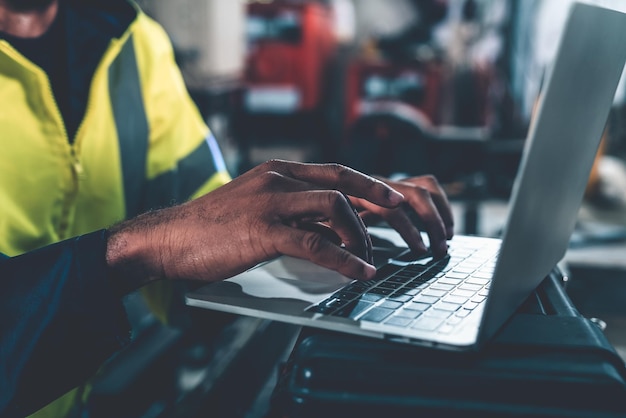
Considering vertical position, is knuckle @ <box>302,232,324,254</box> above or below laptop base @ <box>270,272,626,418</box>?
above

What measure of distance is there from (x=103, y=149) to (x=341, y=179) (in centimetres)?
57

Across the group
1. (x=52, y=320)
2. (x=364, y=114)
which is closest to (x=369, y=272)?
(x=52, y=320)

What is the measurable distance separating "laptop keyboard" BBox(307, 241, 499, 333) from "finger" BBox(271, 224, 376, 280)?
25mm

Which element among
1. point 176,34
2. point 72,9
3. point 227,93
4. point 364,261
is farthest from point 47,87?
point 227,93

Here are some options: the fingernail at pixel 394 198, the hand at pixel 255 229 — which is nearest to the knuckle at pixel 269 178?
the hand at pixel 255 229

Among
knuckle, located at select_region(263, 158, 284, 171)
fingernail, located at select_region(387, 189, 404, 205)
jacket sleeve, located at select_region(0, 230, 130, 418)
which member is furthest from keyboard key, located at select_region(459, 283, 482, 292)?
jacket sleeve, located at select_region(0, 230, 130, 418)

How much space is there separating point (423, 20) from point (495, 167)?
2.47m

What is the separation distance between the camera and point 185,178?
1096 mm

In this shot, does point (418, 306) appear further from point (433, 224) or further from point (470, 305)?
point (433, 224)

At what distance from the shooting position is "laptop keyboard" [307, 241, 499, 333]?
0.48m

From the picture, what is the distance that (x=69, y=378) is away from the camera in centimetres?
57

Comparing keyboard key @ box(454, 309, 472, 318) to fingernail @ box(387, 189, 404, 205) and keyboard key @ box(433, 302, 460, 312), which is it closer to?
keyboard key @ box(433, 302, 460, 312)

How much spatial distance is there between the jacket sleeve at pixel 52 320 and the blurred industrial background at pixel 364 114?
0.36ft

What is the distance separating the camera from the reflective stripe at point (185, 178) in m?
1.09
